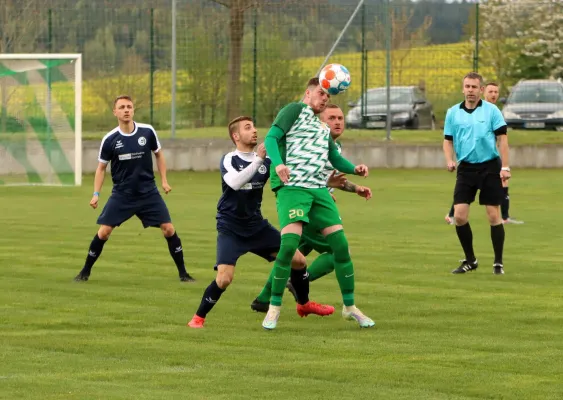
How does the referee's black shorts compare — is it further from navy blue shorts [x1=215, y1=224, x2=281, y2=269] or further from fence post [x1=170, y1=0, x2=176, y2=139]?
fence post [x1=170, y1=0, x2=176, y2=139]

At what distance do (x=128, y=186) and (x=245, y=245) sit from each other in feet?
10.0

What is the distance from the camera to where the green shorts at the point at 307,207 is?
978cm

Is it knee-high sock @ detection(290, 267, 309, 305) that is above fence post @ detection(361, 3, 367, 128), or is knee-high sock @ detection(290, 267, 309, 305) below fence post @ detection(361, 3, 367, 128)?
below

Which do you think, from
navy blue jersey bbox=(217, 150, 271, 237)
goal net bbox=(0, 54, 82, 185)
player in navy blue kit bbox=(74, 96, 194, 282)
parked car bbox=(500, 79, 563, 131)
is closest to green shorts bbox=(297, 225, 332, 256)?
navy blue jersey bbox=(217, 150, 271, 237)

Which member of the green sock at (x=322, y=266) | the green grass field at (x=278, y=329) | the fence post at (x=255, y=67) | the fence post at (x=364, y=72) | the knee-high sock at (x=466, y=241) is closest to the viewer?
the green grass field at (x=278, y=329)

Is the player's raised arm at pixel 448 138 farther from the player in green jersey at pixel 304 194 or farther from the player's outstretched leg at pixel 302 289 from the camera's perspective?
the player in green jersey at pixel 304 194

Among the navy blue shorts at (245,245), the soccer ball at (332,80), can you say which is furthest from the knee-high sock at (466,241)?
the soccer ball at (332,80)

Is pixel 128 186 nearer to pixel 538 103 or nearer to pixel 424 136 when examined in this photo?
pixel 424 136

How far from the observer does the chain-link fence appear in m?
28.8

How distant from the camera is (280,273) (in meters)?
9.85

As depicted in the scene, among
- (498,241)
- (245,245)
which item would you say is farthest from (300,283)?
(498,241)

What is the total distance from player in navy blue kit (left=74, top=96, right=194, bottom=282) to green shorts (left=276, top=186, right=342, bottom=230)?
3217mm

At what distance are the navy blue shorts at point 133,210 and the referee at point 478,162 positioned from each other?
2.84m

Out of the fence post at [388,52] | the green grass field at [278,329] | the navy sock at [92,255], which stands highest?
the fence post at [388,52]
